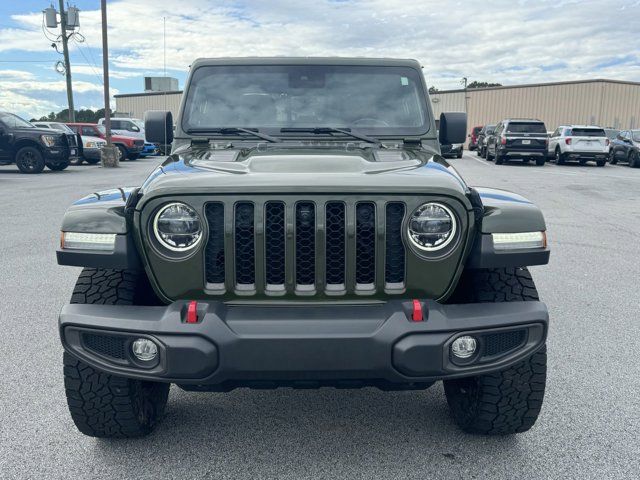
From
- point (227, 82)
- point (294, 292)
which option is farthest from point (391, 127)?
point (294, 292)

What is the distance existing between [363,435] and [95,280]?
4.73 ft

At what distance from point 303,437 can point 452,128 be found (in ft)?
7.31

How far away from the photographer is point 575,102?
148 feet

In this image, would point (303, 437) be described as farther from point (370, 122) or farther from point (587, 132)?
point (587, 132)

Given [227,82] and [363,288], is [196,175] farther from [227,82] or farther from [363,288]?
[227,82]

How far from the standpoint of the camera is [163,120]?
13.5ft

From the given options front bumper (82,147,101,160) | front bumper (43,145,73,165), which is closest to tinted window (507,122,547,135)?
front bumper (82,147,101,160)

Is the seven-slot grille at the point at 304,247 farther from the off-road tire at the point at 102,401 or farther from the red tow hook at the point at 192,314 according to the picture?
the off-road tire at the point at 102,401

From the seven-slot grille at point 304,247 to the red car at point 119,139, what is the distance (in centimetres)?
2417

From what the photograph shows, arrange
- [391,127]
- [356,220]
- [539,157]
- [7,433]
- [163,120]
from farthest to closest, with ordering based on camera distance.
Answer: [539,157]
[163,120]
[391,127]
[7,433]
[356,220]

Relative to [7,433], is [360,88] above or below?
above

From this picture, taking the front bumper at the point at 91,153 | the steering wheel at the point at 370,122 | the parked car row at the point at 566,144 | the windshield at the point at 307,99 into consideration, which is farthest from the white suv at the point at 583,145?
the steering wheel at the point at 370,122

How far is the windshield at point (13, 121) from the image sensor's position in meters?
17.9

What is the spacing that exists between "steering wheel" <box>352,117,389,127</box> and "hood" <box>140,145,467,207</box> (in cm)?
72
